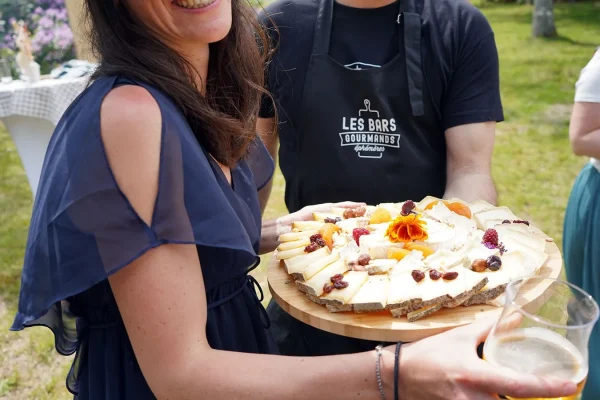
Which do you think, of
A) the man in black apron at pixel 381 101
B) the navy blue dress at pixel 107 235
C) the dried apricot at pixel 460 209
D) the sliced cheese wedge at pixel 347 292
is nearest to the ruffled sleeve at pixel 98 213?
the navy blue dress at pixel 107 235

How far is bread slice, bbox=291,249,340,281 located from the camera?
1.65 meters

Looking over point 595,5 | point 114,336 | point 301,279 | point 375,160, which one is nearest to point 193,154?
point 114,336

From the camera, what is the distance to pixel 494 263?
1.62m

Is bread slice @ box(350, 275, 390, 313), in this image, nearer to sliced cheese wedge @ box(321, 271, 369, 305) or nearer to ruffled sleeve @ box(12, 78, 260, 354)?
sliced cheese wedge @ box(321, 271, 369, 305)

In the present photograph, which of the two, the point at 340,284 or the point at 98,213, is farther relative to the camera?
the point at 340,284

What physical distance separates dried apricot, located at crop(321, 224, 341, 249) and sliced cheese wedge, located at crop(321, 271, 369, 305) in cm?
23

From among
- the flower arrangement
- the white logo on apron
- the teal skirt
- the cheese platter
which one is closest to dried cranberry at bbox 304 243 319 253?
the cheese platter

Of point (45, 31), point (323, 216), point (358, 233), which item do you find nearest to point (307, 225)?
point (323, 216)

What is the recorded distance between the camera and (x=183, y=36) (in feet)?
Answer: 4.45

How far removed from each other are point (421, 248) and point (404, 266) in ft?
0.36

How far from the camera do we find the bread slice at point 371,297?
1475mm

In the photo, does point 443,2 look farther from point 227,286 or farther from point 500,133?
point 500,133

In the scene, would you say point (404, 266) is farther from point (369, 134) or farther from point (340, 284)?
point (369, 134)

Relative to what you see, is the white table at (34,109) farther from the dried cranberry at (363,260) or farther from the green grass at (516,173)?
the dried cranberry at (363,260)
